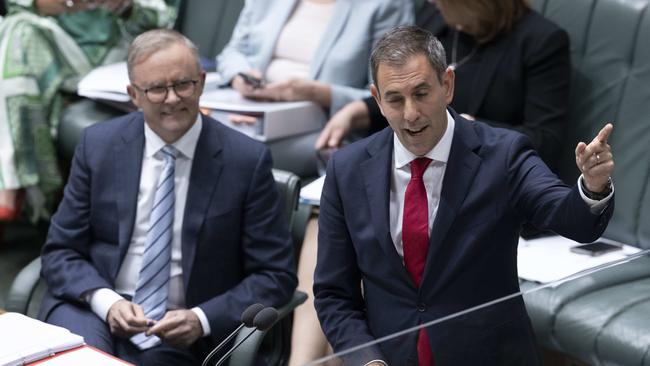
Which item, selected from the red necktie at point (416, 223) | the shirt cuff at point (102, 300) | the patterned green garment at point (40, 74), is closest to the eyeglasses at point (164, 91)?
the shirt cuff at point (102, 300)

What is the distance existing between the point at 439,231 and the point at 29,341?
2.68ft

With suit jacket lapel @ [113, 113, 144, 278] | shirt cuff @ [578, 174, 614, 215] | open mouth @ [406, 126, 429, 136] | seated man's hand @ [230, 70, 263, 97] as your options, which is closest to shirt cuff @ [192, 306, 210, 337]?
suit jacket lapel @ [113, 113, 144, 278]

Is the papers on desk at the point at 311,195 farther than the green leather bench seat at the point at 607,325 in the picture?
Yes

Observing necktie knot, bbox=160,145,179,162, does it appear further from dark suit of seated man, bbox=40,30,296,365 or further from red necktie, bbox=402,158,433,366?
red necktie, bbox=402,158,433,366

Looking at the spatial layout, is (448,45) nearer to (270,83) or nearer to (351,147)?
(270,83)

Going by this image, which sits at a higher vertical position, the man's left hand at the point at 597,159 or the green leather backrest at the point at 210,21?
the man's left hand at the point at 597,159

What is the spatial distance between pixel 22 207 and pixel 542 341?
A: 111 inches

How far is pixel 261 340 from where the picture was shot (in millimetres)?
2416

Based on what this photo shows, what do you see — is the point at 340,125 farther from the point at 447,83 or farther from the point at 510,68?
the point at 447,83

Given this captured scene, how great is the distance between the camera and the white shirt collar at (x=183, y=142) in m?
2.67

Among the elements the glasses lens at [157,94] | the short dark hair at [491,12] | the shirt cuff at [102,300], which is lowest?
the shirt cuff at [102,300]

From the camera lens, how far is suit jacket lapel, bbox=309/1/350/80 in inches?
147

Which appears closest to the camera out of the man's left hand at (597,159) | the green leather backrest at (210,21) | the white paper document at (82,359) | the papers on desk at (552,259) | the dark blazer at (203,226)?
the man's left hand at (597,159)

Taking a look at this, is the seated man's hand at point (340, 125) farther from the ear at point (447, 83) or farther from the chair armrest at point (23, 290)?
the ear at point (447, 83)
